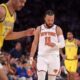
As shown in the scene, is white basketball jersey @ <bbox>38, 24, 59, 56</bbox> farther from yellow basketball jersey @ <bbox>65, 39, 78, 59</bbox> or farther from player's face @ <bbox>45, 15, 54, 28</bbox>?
yellow basketball jersey @ <bbox>65, 39, 78, 59</bbox>

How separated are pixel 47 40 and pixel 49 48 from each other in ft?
0.58

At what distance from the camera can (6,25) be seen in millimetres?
6023

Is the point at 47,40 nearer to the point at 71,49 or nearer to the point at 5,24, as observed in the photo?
the point at 5,24

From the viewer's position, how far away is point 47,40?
8695mm

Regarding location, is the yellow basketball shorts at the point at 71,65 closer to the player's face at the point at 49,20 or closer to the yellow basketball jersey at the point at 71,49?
the yellow basketball jersey at the point at 71,49

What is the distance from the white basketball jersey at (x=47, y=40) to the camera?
340 inches

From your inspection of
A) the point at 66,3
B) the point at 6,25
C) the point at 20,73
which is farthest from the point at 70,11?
the point at 6,25

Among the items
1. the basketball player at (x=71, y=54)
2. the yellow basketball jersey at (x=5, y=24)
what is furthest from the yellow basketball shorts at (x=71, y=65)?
the yellow basketball jersey at (x=5, y=24)

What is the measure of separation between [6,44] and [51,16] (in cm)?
719

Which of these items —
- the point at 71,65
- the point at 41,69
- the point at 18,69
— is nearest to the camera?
the point at 41,69

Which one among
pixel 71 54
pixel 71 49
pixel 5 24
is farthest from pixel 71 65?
pixel 5 24

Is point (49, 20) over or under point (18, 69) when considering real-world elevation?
over

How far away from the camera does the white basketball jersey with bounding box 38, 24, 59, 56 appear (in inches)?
340

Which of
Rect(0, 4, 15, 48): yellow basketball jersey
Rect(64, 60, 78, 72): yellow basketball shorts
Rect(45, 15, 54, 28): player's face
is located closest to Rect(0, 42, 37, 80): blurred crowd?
Rect(45, 15, 54, 28): player's face
